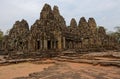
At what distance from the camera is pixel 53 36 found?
23.7 metres

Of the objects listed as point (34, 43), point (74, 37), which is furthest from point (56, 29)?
point (74, 37)

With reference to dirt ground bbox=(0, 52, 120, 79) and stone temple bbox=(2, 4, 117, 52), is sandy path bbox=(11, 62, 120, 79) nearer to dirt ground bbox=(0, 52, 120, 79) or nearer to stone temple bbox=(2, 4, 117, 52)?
dirt ground bbox=(0, 52, 120, 79)

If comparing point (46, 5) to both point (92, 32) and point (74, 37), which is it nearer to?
point (74, 37)

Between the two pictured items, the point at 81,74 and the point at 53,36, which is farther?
the point at 53,36

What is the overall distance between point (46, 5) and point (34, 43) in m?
5.94

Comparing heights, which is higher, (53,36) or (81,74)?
(53,36)

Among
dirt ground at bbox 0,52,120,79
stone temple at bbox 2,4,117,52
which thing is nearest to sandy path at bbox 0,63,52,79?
dirt ground at bbox 0,52,120,79

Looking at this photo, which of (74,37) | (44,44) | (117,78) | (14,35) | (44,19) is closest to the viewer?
(117,78)

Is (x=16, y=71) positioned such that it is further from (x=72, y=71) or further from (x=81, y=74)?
(x=81, y=74)

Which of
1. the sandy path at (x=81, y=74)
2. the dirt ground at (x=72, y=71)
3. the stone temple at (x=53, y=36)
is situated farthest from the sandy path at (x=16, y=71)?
the stone temple at (x=53, y=36)

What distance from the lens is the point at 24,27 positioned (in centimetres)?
3148

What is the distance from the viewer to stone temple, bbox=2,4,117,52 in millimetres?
23672

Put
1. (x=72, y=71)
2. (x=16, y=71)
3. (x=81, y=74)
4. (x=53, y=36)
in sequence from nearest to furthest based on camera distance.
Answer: (x=81, y=74) → (x=72, y=71) → (x=16, y=71) → (x=53, y=36)

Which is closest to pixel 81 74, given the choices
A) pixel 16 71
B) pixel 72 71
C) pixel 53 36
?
pixel 72 71
